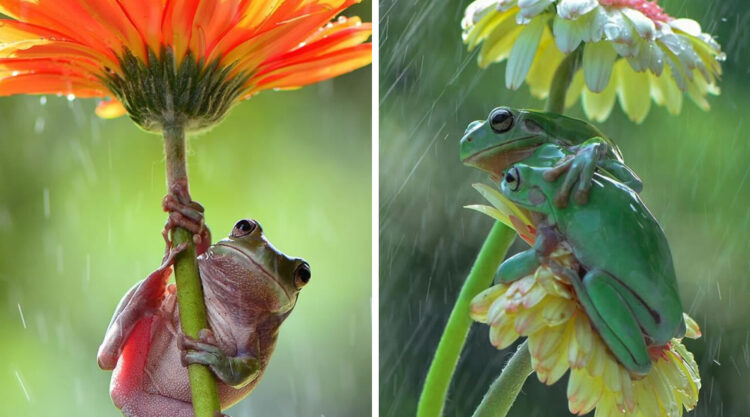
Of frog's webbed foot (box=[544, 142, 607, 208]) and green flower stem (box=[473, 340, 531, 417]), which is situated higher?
frog's webbed foot (box=[544, 142, 607, 208])

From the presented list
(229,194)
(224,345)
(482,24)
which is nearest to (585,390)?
(224,345)

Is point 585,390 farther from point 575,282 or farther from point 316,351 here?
point 316,351

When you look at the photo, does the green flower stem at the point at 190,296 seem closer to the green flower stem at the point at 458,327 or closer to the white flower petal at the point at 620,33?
the green flower stem at the point at 458,327

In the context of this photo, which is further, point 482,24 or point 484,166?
point 482,24

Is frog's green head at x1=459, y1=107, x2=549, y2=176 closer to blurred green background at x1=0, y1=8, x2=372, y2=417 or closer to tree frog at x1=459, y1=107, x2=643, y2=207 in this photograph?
tree frog at x1=459, y1=107, x2=643, y2=207

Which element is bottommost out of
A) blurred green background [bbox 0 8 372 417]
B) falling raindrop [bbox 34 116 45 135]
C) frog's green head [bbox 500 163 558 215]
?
blurred green background [bbox 0 8 372 417]

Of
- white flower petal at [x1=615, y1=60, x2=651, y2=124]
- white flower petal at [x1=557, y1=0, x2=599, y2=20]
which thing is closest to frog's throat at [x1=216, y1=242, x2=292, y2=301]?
white flower petal at [x1=557, y1=0, x2=599, y2=20]

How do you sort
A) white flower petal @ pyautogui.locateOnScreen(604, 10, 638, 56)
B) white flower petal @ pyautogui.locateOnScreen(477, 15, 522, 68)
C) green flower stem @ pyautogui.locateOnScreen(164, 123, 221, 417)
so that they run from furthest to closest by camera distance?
1. white flower petal @ pyautogui.locateOnScreen(477, 15, 522, 68)
2. white flower petal @ pyautogui.locateOnScreen(604, 10, 638, 56)
3. green flower stem @ pyautogui.locateOnScreen(164, 123, 221, 417)
